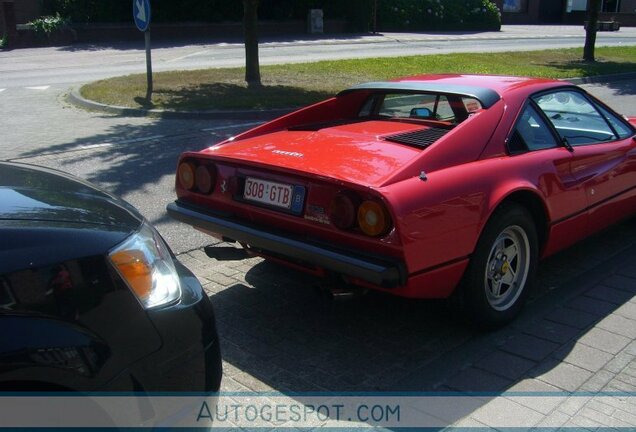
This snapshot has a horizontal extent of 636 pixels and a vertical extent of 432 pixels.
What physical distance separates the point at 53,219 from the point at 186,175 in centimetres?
208

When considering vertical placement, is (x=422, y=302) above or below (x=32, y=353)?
below

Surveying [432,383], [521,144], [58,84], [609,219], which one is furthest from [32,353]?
[58,84]

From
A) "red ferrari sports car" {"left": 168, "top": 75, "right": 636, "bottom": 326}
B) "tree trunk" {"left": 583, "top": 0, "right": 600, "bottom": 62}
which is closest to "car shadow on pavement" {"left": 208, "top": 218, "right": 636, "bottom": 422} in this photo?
"red ferrari sports car" {"left": 168, "top": 75, "right": 636, "bottom": 326}

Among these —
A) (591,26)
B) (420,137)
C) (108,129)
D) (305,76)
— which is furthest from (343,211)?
(591,26)

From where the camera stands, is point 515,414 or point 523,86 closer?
point 515,414

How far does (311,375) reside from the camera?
11.8ft

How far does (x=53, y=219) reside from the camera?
2.35m

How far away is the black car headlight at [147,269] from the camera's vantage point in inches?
92.8

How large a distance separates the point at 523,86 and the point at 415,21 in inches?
1383

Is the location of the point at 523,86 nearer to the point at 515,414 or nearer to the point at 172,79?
the point at 515,414

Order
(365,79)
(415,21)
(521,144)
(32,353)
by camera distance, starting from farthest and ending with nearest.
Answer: (415,21) → (365,79) → (521,144) → (32,353)

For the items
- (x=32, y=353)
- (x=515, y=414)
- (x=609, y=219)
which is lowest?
(x=515, y=414)

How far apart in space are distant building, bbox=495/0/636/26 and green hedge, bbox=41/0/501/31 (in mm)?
11696

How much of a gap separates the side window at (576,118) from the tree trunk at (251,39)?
10078 millimetres
